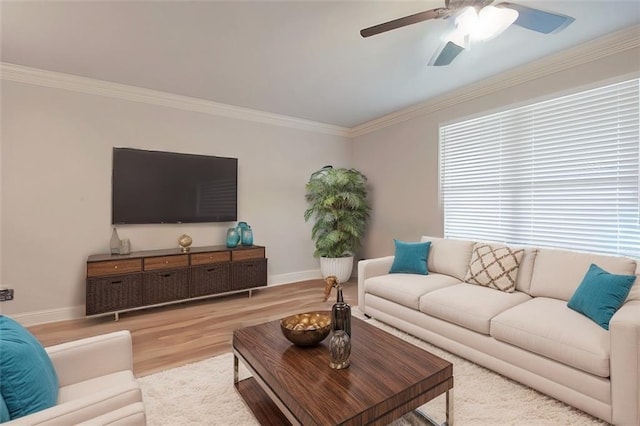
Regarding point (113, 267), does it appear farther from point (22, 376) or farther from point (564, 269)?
point (564, 269)

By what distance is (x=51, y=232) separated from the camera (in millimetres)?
3242

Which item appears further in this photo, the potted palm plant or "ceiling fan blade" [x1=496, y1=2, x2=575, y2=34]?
the potted palm plant

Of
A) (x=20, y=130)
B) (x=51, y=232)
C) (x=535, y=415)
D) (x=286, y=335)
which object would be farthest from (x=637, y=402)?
(x=20, y=130)

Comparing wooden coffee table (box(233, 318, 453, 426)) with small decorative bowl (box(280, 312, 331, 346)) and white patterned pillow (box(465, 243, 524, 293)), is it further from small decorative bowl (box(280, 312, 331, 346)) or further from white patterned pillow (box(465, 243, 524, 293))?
white patterned pillow (box(465, 243, 524, 293))

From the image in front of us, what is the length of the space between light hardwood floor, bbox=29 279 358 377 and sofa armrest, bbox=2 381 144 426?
4.16 feet

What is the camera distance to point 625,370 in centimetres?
156

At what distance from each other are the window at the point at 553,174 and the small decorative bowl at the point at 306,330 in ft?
8.48

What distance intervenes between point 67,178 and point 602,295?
486 centimetres

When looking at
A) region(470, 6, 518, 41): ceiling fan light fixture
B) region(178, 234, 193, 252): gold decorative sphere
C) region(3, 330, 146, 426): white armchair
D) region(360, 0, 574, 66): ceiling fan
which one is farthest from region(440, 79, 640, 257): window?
region(3, 330, 146, 426): white armchair

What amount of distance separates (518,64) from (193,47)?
313 cm

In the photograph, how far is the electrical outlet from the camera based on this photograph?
3.04 m

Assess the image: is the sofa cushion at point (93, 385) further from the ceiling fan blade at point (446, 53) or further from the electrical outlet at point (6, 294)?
the ceiling fan blade at point (446, 53)

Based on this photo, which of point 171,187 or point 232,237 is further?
point 232,237

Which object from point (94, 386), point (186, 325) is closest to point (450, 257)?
point (186, 325)
